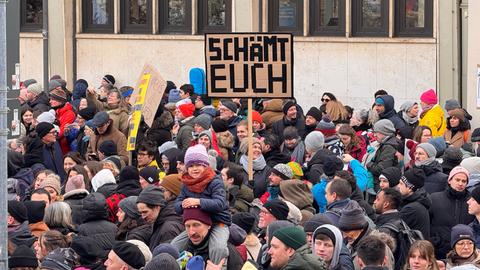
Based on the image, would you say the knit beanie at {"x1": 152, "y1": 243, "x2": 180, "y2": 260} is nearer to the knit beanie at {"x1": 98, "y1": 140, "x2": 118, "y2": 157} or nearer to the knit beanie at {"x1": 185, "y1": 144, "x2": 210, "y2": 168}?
the knit beanie at {"x1": 185, "y1": 144, "x2": 210, "y2": 168}

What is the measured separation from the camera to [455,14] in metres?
29.3

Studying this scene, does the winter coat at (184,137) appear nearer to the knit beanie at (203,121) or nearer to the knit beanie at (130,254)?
the knit beanie at (203,121)

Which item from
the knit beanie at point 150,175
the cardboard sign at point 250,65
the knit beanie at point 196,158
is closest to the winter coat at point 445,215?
the knit beanie at point 150,175

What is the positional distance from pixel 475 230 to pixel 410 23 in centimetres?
1477

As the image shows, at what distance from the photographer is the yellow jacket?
76.0 ft

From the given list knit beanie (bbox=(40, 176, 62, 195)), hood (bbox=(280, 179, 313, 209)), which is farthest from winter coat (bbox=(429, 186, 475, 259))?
knit beanie (bbox=(40, 176, 62, 195))

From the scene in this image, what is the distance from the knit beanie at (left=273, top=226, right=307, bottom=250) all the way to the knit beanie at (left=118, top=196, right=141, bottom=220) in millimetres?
2618

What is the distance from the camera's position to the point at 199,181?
550 inches

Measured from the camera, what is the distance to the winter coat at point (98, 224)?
14438 mm

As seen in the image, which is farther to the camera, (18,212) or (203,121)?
(203,121)

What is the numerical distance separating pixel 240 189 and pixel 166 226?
98.2 inches

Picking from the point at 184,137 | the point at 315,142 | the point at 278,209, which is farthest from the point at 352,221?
the point at 184,137

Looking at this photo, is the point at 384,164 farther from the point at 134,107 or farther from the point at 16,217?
the point at 16,217

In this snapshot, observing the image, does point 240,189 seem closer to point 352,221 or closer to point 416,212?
point 416,212
